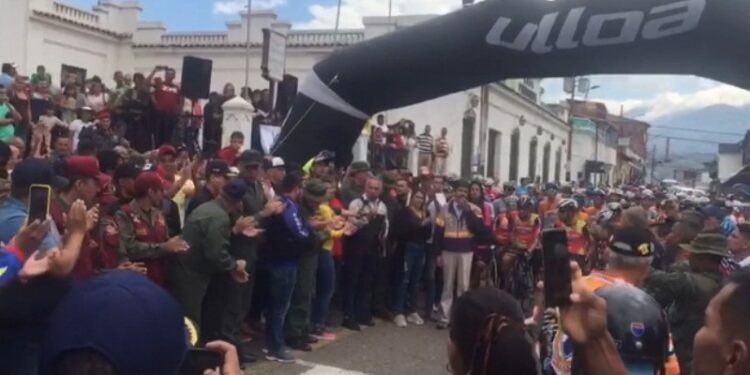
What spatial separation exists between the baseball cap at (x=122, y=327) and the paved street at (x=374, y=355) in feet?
19.2

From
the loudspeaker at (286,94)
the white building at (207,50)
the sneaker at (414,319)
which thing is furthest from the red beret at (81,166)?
the white building at (207,50)

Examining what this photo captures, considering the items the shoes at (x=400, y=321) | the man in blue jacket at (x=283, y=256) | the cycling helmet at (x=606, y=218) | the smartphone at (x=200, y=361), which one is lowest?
the shoes at (x=400, y=321)

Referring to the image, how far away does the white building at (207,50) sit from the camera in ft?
77.3

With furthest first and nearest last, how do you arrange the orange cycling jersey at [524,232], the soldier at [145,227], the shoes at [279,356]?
the orange cycling jersey at [524,232] < the shoes at [279,356] < the soldier at [145,227]

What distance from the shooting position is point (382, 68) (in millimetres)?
6832

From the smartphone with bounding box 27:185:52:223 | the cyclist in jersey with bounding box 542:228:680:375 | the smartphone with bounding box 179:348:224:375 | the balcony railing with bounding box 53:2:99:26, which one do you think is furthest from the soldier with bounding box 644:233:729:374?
the balcony railing with bounding box 53:2:99:26

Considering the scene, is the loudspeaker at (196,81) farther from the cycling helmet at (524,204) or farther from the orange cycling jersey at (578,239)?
the orange cycling jersey at (578,239)

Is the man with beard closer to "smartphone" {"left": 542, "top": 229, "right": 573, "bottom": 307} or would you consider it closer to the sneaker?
"smartphone" {"left": 542, "top": 229, "right": 573, "bottom": 307}

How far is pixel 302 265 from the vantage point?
812 cm

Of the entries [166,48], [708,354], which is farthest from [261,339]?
[166,48]

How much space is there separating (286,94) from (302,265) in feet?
22.6

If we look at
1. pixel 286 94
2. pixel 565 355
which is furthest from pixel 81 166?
pixel 286 94

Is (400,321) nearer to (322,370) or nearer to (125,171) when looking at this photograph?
(322,370)

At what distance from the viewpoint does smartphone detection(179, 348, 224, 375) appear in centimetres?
192
